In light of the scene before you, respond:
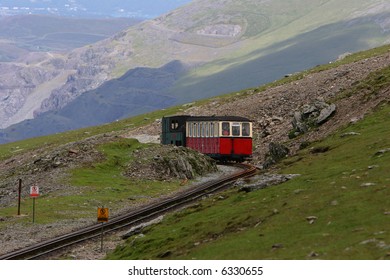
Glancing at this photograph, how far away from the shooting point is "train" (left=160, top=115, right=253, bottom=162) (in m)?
86.9

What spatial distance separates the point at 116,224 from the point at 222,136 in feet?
128

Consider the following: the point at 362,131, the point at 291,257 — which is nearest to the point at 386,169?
the point at 291,257

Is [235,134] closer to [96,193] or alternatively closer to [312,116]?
[312,116]

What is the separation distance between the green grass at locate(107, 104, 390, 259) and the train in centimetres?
3549

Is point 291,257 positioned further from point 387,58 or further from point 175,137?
point 387,58

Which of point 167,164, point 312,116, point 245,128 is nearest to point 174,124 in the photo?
point 245,128

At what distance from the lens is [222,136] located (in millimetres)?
87062

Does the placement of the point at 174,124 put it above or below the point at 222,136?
above

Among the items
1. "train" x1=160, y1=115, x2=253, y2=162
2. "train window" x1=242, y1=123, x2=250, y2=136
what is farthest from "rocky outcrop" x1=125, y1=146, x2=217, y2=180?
"train window" x1=242, y1=123, x2=250, y2=136

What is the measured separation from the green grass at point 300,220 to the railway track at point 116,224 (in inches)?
134

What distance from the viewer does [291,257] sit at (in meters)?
26.1

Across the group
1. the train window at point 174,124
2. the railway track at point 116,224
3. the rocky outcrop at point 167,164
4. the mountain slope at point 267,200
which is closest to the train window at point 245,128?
the mountain slope at point 267,200

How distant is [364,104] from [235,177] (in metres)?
11.9

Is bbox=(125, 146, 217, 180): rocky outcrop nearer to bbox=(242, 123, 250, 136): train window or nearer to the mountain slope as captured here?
the mountain slope
